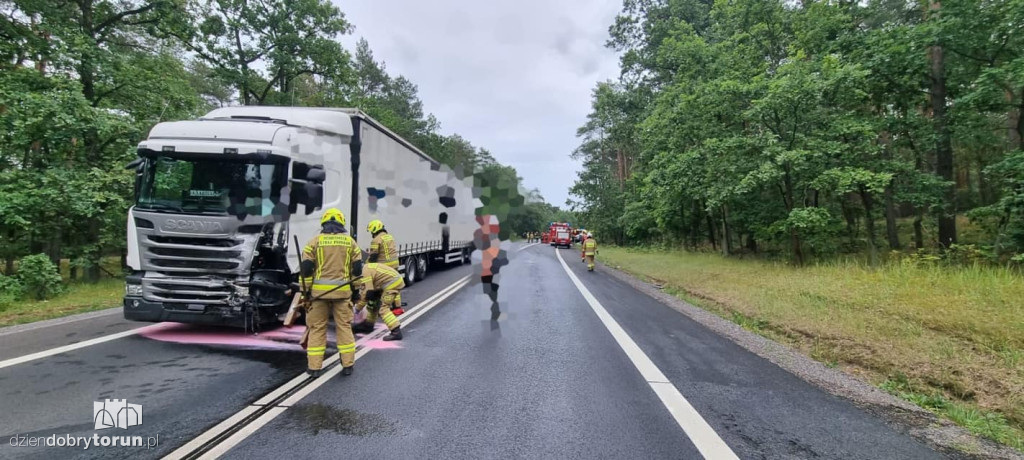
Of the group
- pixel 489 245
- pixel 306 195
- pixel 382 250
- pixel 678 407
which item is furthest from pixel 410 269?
pixel 678 407

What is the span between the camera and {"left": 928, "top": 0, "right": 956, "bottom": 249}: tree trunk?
1390 centimetres

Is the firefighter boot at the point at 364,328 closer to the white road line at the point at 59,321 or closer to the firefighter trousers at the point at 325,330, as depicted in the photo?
the firefighter trousers at the point at 325,330

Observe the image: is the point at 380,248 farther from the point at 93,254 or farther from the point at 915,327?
the point at 93,254

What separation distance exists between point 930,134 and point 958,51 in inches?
91.8

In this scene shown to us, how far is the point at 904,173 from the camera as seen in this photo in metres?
14.6

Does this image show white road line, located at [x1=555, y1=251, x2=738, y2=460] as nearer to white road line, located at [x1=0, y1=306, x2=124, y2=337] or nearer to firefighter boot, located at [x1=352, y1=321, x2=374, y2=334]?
firefighter boot, located at [x1=352, y1=321, x2=374, y2=334]


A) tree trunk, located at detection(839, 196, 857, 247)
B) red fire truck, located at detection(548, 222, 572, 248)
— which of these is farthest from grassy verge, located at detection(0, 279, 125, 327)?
red fire truck, located at detection(548, 222, 572, 248)

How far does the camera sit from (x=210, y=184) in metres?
6.59

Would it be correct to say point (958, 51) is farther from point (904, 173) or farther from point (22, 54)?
point (22, 54)

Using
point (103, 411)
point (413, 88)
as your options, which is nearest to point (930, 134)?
point (103, 411)

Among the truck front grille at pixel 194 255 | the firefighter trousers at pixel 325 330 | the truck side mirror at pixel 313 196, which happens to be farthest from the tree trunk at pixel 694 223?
the truck front grille at pixel 194 255

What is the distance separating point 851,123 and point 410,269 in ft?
43.5

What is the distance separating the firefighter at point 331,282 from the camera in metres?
5.22

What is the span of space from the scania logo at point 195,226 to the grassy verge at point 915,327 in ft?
26.3
